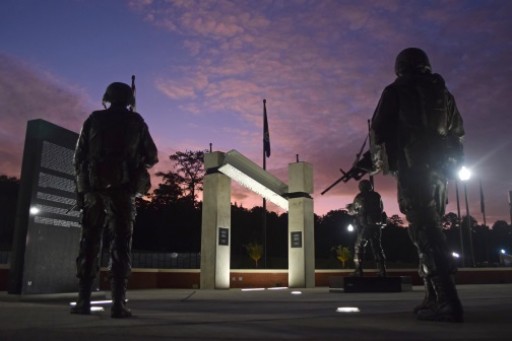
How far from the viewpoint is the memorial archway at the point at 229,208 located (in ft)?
54.4

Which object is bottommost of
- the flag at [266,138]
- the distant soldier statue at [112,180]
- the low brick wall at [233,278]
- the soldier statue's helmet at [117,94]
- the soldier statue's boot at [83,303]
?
the low brick wall at [233,278]

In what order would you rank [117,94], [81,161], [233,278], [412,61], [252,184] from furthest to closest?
1. [233,278]
2. [252,184]
3. [117,94]
4. [81,161]
5. [412,61]

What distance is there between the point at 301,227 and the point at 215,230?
162 inches

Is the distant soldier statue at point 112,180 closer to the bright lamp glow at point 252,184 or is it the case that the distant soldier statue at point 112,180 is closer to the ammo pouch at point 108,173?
the ammo pouch at point 108,173

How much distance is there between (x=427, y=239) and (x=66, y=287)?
7223 mm

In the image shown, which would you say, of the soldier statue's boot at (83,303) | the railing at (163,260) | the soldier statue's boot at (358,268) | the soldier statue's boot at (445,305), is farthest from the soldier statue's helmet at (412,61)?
the railing at (163,260)

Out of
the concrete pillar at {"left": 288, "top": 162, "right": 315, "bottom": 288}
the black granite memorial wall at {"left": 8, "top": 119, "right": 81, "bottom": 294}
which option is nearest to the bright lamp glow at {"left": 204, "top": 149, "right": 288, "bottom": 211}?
the concrete pillar at {"left": 288, "top": 162, "right": 315, "bottom": 288}

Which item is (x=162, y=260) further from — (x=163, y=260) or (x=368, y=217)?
(x=368, y=217)

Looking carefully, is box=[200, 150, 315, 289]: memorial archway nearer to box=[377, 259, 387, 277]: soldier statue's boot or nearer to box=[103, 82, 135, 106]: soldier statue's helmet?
box=[377, 259, 387, 277]: soldier statue's boot

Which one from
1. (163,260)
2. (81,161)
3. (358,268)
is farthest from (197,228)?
(81,161)

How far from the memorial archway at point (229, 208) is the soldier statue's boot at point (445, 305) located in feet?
44.4

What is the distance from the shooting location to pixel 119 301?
12.8ft

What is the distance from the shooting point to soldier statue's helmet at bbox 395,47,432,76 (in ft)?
13.3

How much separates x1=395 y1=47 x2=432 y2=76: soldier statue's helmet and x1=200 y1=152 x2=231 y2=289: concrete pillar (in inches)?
521
